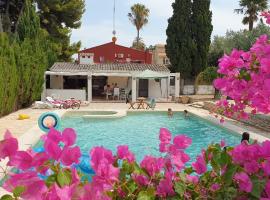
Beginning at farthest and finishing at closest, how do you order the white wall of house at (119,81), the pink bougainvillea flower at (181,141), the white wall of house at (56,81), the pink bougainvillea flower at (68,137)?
the white wall of house at (119,81) → the white wall of house at (56,81) → the pink bougainvillea flower at (181,141) → the pink bougainvillea flower at (68,137)

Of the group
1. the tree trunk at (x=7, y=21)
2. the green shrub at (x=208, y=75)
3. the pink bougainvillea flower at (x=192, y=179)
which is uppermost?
the tree trunk at (x=7, y=21)

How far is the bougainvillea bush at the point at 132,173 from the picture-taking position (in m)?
1.48

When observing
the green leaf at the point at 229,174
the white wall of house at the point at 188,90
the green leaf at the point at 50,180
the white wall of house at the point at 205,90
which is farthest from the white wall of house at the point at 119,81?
the green leaf at the point at 50,180

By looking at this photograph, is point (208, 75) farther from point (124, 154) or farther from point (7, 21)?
point (124, 154)

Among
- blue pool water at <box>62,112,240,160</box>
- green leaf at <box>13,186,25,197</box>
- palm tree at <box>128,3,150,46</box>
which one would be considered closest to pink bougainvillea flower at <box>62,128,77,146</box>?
green leaf at <box>13,186,25,197</box>

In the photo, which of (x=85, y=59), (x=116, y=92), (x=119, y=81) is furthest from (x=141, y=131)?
(x=85, y=59)

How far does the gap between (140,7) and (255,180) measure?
95.2m

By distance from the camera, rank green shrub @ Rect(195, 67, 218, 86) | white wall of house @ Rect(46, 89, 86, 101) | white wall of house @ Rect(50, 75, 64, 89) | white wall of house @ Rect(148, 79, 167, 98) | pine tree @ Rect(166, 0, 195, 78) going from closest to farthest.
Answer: white wall of house @ Rect(46, 89, 86, 101), green shrub @ Rect(195, 67, 218, 86), white wall of house @ Rect(50, 75, 64, 89), white wall of house @ Rect(148, 79, 167, 98), pine tree @ Rect(166, 0, 195, 78)

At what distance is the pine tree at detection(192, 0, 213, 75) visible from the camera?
136 ft

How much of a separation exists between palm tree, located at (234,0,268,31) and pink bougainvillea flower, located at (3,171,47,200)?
52.6 meters

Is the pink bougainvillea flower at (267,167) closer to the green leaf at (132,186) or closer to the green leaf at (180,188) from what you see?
the green leaf at (180,188)

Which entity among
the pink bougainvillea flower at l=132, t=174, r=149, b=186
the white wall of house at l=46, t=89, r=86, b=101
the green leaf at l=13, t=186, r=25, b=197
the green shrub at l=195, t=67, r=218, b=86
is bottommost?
the white wall of house at l=46, t=89, r=86, b=101

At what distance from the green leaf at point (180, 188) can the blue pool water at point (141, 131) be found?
11.0 meters

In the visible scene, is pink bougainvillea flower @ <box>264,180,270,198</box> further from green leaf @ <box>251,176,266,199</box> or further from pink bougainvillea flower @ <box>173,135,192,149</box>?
pink bougainvillea flower @ <box>173,135,192,149</box>
